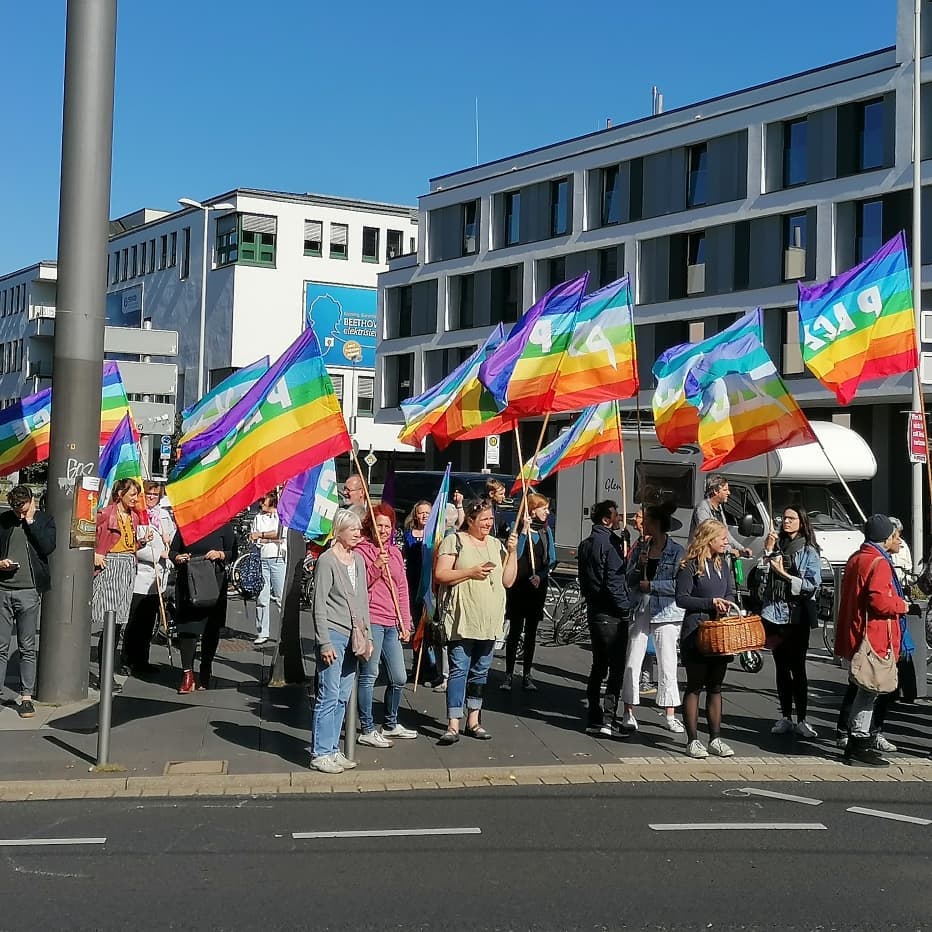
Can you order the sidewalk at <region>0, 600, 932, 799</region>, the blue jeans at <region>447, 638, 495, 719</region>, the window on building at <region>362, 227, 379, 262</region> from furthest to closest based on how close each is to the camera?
the window on building at <region>362, 227, 379, 262</region> < the blue jeans at <region>447, 638, 495, 719</region> < the sidewalk at <region>0, 600, 932, 799</region>

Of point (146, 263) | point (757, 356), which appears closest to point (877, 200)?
point (757, 356)

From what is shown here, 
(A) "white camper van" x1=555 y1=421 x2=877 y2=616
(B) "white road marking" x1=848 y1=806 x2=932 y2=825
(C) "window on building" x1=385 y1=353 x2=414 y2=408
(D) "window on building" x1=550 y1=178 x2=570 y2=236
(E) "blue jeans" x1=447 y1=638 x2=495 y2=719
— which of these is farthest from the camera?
(C) "window on building" x1=385 y1=353 x2=414 y2=408

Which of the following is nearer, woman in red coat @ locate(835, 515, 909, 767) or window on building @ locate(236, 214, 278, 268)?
woman in red coat @ locate(835, 515, 909, 767)

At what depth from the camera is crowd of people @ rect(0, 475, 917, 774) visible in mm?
8992

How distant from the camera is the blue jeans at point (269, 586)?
50.3 ft

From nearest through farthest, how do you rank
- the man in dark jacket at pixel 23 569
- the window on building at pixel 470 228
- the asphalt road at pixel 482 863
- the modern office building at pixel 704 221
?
the asphalt road at pixel 482 863
the man in dark jacket at pixel 23 569
the modern office building at pixel 704 221
the window on building at pixel 470 228

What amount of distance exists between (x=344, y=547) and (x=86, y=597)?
9.52ft

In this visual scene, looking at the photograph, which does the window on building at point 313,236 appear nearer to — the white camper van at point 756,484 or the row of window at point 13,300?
the row of window at point 13,300

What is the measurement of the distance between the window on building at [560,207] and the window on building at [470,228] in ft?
14.6

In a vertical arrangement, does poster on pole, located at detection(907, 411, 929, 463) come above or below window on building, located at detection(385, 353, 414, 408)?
below

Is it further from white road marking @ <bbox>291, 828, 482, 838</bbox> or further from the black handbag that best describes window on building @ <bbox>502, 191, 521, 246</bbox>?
white road marking @ <bbox>291, 828, 482, 838</bbox>

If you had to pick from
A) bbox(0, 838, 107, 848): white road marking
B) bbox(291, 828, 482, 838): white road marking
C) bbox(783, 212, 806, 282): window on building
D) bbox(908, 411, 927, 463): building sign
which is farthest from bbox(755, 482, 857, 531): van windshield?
bbox(783, 212, 806, 282): window on building

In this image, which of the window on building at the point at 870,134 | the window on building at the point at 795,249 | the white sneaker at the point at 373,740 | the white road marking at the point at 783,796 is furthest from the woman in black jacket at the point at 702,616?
the window on building at the point at 795,249

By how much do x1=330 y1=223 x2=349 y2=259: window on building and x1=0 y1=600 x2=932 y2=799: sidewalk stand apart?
187ft
